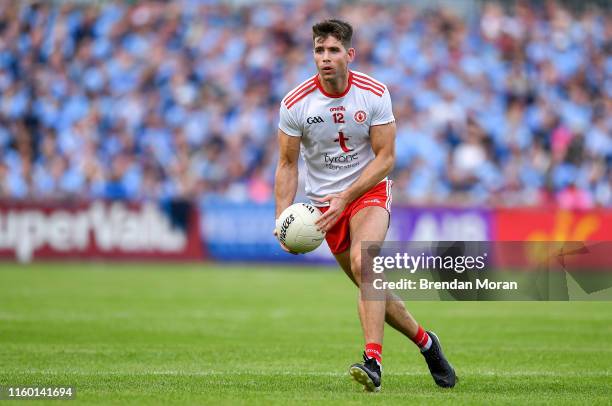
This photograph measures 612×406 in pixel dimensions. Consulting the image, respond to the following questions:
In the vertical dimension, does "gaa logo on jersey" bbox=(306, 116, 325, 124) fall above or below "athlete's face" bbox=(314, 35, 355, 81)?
below

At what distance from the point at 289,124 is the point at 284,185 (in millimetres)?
460

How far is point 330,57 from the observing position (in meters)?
8.08

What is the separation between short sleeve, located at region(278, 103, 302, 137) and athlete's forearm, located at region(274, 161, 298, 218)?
0.24m

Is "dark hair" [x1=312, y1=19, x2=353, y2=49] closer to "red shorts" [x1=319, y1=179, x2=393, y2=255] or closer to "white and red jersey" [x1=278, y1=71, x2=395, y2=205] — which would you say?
"white and red jersey" [x1=278, y1=71, x2=395, y2=205]

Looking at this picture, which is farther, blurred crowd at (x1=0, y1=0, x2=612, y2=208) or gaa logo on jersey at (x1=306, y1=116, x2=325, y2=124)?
blurred crowd at (x1=0, y1=0, x2=612, y2=208)

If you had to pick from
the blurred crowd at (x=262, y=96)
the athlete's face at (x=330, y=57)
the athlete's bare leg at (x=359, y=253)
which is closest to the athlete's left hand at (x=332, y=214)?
the athlete's bare leg at (x=359, y=253)

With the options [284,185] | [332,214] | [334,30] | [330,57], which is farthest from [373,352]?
[334,30]

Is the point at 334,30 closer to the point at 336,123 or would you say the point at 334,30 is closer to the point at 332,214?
the point at 336,123

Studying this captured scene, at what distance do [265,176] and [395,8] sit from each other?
6.83m

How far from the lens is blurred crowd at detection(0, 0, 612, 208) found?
2278 centimetres

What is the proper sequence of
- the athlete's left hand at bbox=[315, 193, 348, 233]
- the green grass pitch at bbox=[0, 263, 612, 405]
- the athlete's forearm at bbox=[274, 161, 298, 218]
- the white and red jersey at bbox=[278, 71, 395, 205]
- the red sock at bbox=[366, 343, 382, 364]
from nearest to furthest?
the red sock at bbox=[366, 343, 382, 364] < the green grass pitch at bbox=[0, 263, 612, 405] < the athlete's left hand at bbox=[315, 193, 348, 233] < the white and red jersey at bbox=[278, 71, 395, 205] < the athlete's forearm at bbox=[274, 161, 298, 218]

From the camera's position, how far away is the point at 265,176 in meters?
23.0

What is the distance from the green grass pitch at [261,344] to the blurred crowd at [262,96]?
430 centimetres

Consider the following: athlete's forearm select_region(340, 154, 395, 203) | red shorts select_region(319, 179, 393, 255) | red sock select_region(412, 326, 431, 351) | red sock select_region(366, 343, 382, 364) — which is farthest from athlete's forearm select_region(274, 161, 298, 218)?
red sock select_region(412, 326, 431, 351)
